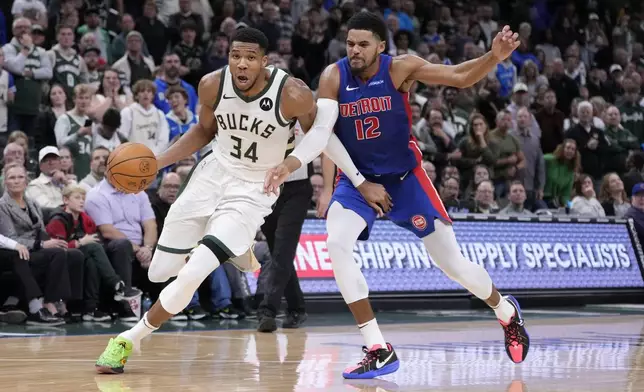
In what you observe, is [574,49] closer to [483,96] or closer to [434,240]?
[483,96]

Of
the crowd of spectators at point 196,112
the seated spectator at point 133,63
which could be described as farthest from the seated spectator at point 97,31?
the seated spectator at point 133,63

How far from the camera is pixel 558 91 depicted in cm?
1948

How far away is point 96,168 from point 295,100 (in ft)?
17.2

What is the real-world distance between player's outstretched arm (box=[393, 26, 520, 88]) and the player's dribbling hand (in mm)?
699

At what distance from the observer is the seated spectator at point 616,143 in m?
17.8

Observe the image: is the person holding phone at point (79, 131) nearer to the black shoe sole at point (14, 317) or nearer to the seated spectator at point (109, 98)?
the seated spectator at point (109, 98)

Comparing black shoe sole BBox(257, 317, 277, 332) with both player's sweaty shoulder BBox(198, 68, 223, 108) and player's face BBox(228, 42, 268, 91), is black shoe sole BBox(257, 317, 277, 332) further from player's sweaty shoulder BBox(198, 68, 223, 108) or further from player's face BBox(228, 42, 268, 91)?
player's face BBox(228, 42, 268, 91)

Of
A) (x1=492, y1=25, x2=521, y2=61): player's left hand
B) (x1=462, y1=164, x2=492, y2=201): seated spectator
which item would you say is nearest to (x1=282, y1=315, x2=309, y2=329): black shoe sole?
(x1=492, y1=25, x2=521, y2=61): player's left hand

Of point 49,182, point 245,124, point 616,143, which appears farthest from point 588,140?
point 245,124

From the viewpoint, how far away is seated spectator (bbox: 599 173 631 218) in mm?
15686

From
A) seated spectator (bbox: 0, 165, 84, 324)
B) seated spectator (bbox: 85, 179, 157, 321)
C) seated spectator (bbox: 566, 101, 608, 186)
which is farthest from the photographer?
seated spectator (bbox: 566, 101, 608, 186)

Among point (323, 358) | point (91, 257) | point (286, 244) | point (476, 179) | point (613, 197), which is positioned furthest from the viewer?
point (613, 197)

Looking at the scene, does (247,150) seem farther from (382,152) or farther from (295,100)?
(382,152)

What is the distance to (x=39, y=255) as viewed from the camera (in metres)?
10.4
